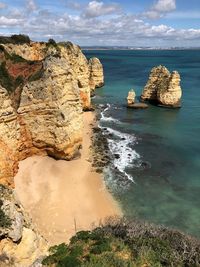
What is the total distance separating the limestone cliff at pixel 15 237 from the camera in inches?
604

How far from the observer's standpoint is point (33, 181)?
34.0 m

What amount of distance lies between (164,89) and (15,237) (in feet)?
186

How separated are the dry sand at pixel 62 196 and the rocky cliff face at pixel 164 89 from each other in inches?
1308

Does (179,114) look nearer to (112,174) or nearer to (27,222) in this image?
(112,174)

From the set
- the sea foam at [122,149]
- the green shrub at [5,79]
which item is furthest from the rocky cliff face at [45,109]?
the sea foam at [122,149]

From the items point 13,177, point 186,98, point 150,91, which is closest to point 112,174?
point 13,177

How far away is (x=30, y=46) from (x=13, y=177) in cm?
2870

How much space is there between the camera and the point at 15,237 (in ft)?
51.2

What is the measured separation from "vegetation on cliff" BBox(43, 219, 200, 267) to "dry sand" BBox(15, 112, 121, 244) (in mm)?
7306

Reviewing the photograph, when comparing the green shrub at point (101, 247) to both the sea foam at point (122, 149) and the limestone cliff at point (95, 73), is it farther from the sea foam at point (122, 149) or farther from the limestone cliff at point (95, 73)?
the limestone cliff at point (95, 73)

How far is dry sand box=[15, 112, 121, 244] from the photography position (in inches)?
1099

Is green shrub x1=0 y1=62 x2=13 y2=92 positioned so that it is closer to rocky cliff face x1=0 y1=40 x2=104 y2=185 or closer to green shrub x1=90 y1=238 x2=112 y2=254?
rocky cliff face x1=0 y1=40 x2=104 y2=185

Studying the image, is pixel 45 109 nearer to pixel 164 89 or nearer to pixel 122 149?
pixel 122 149

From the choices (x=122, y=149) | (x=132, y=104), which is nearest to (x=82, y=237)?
(x=122, y=149)
